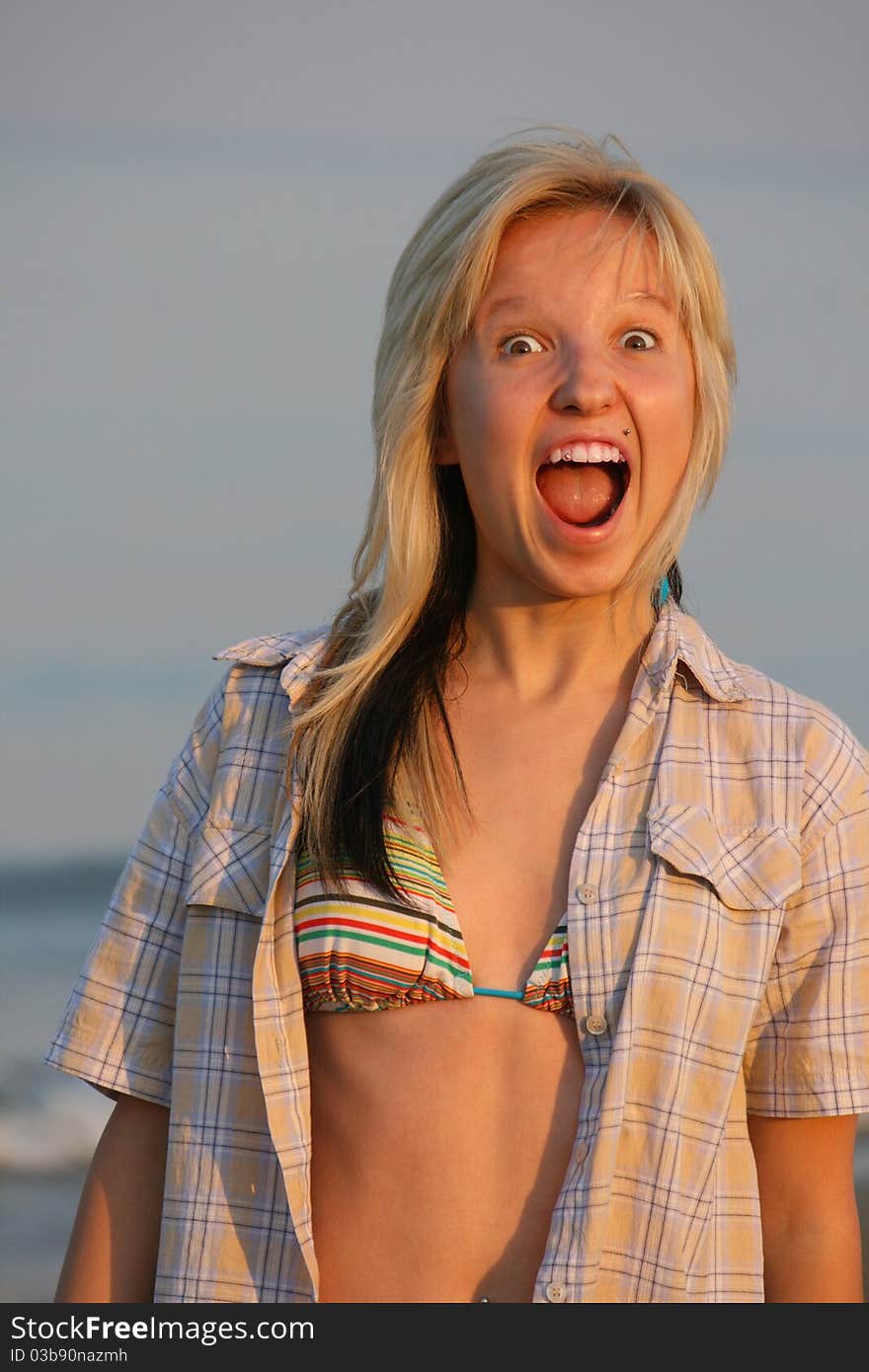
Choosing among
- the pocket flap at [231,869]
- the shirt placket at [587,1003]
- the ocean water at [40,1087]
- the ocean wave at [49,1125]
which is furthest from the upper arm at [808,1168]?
the ocean wave at [49,1125]

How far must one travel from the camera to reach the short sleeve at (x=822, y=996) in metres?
2.26

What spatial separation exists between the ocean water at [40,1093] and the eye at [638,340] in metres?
4.40

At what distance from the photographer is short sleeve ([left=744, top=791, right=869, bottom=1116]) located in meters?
2.26

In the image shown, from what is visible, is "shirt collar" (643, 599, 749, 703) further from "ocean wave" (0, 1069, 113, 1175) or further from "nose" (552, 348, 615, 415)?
"ocean wave" (0, 1069, 113, 1175)

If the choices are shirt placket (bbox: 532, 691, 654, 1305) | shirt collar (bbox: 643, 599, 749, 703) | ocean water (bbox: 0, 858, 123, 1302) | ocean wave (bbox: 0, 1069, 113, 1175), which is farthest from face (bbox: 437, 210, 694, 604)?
ocean wave (bbox: 0, 1069, 113, 1175)

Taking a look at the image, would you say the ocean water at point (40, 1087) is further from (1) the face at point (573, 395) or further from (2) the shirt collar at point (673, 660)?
(1) the face at point (573, 395)

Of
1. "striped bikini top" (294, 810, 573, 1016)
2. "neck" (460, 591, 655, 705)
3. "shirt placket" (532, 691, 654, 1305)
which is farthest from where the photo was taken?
"neck" (460, 591, 655, 705)

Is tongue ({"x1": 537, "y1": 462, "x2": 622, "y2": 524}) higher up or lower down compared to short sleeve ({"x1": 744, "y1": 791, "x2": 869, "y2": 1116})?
higher up

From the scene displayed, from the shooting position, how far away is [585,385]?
2.33 meters

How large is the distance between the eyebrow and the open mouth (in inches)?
8.1

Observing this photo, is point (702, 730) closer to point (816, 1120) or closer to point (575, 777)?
point (575, 777)

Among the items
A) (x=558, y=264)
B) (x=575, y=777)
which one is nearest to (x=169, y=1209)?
(x=575, y=777)

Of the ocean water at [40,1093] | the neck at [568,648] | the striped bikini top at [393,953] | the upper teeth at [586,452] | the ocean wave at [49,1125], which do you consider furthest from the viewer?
the ocean wave at [49,1125]
